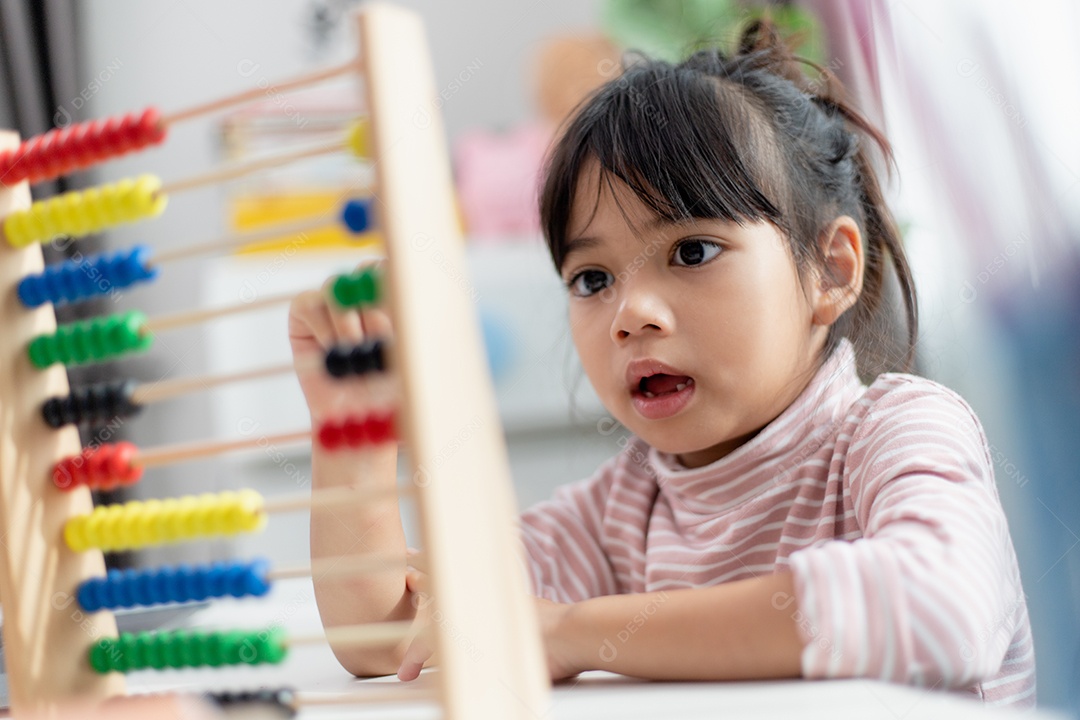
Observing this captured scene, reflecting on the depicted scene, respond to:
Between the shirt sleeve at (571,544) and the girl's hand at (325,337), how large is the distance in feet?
0.81

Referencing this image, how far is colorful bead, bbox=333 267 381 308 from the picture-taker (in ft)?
1.86

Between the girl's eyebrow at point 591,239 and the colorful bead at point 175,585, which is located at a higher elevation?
the girl's eyebrow at point 591,239

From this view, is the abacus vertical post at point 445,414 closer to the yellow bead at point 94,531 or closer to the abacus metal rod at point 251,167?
the abacus metal rod at point 251,167

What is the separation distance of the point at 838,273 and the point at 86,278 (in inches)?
24.3

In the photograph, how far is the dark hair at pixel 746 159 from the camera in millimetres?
836

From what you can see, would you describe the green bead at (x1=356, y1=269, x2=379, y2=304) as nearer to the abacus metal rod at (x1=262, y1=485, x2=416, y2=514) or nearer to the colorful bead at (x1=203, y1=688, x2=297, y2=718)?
the abacus metal rod at (x1=262, y1=485, x2=416, y2=514)

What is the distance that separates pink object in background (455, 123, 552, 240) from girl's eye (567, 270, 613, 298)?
1865 mm

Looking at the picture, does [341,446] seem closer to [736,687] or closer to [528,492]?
[736,687]

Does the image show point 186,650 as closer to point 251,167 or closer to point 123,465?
point 123,465

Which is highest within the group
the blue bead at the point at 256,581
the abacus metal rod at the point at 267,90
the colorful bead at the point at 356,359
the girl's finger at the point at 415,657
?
the abacus metal rod at the point at 267,90

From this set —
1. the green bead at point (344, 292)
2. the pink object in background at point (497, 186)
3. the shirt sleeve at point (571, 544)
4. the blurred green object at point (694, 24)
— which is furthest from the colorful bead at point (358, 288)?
the pink object in background at point (497, 186)

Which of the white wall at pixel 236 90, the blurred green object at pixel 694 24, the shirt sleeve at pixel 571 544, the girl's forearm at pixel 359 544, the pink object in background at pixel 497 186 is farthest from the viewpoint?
the pink object in background at pixel 497 186

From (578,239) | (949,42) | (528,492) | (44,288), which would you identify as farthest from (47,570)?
(528,492)

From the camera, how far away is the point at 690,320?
82cm
